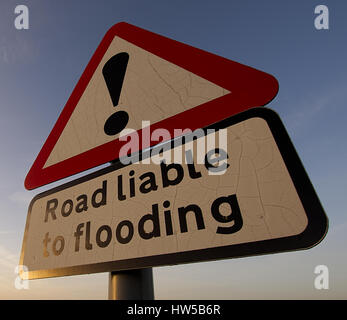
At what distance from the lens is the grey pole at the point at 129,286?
63 cm

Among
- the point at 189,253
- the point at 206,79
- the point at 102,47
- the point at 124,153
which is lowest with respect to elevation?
the point at 189,253

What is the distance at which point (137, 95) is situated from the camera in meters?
0.80

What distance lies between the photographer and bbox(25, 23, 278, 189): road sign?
655 mm

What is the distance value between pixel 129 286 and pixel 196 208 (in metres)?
0.31

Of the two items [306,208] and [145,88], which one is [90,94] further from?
[306,208]

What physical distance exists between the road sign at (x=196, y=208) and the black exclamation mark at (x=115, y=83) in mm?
157

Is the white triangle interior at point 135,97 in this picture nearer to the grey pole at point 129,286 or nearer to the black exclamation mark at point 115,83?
the black exclamation mark at point 115,83

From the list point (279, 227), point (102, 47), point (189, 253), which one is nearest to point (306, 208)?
point (279, 227)

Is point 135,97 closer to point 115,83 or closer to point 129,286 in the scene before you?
point 115,83

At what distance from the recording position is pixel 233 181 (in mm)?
531

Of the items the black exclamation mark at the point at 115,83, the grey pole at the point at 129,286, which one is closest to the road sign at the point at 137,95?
the black exclamation mark at the point at 115,83

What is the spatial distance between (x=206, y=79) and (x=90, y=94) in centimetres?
51

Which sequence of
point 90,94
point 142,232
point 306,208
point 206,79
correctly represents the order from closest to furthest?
point 306,208, point 142,232, point 206,79, point 90,94

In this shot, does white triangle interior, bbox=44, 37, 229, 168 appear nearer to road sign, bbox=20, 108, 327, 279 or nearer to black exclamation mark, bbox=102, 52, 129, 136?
black exclamation mark, bbox=102, 52, 129, 136
